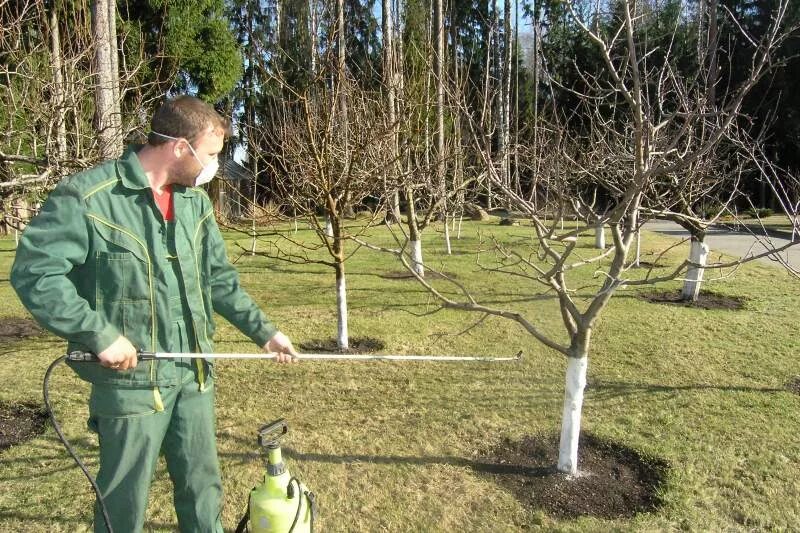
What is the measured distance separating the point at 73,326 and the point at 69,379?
13.0ft

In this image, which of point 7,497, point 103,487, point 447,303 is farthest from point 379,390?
point 103,487

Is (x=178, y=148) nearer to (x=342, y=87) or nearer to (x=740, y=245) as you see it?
(x=342, y=87)

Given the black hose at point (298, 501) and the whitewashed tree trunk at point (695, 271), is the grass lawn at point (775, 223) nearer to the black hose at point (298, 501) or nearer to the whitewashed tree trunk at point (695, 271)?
the whitewashed tree trunk at point (695, 271)

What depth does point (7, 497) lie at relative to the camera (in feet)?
10.5

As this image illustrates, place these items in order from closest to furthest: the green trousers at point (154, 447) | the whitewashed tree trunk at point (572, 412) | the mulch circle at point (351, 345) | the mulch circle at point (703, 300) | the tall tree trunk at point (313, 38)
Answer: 1. the green trousers at point (154, 447)
2. the whitewashed tree trunk at point (572, 412)
3. the tall tree trunk at point (313, 38)
4. the mulch circle at point (351, 345)
5. the mulch circle at point (703, 300)

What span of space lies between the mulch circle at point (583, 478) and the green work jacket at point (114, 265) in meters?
2.05

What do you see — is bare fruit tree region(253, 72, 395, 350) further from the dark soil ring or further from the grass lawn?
the grass lawn

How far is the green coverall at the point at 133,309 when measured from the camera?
1866 mm

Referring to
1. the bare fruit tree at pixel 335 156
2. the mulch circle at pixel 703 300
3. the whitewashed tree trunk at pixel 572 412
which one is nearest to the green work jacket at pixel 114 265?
the whitewashed tree trunk at pixel 572 412

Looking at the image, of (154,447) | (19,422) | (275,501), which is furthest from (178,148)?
(19,422)

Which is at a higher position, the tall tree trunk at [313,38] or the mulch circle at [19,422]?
the tall tree trunk at [313,38]

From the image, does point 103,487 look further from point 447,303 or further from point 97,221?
point 447,303

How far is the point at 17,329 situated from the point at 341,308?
4.11 metres

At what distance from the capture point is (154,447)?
7.04 feet
